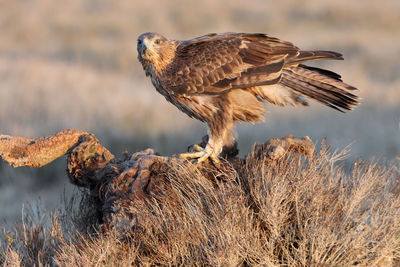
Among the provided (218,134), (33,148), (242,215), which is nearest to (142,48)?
(218,134)

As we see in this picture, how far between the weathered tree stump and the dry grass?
12 cm

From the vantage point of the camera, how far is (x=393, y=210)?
144 inches

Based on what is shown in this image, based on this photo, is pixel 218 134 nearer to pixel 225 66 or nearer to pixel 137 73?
pixel 225 66

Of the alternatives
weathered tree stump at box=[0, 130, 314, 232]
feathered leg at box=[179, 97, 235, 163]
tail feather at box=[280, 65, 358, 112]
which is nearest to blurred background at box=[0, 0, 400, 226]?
weathered tree stump at box=[0, 130, 314, 232]

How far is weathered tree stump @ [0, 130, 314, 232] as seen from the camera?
154 inches

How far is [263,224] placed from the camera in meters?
3.70

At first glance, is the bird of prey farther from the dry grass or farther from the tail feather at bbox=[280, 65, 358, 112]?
the dry grass

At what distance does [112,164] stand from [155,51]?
1.03 meters

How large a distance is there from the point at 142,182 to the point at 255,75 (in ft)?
4.52

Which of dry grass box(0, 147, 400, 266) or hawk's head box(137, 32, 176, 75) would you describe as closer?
dry grass box(0, 147, 400, 266)

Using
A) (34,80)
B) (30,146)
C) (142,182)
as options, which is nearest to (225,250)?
(142,182)

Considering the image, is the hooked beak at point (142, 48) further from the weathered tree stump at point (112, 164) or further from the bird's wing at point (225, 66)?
the weathered tree stump at point (112, 164)

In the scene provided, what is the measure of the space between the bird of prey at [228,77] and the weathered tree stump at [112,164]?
521 mm

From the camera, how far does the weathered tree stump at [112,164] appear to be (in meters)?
3.90
